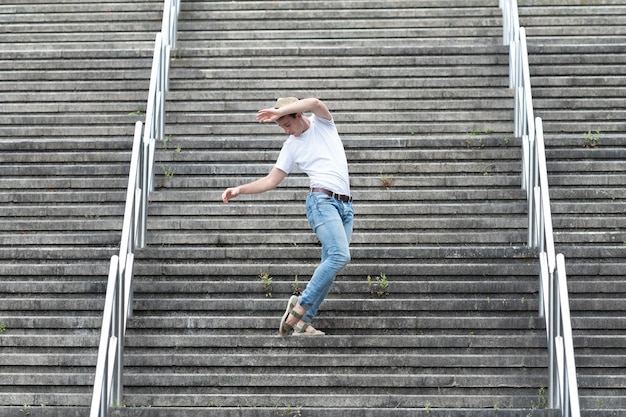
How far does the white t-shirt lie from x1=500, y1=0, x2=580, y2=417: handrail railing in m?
1.33

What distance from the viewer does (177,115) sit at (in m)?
10.3

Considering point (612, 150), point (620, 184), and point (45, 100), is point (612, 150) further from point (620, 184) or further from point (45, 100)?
point (45, 100)

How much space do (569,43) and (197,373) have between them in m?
5.38

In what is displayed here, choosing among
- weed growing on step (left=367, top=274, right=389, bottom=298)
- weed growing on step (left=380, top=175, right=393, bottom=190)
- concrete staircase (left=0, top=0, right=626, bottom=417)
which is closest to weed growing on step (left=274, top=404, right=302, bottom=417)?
concrete staircase (left=0, top=0, right=626, bottom=417)

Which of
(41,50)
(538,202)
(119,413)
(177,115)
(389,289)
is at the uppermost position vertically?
(41,50)

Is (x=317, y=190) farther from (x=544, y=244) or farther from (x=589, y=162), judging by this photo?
(x=589, y=162)

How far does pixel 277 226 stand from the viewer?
Result: 8945mm

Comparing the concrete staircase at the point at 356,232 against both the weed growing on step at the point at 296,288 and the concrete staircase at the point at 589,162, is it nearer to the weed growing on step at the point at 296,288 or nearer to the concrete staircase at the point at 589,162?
the weed growing on step at the point at 296,288

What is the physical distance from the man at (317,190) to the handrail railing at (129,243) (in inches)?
33.5

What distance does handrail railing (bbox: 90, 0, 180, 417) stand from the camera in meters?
6.96

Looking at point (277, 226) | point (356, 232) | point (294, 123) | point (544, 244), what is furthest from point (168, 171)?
point (544, 244)

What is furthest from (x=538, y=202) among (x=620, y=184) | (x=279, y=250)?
(x=279, y=250)

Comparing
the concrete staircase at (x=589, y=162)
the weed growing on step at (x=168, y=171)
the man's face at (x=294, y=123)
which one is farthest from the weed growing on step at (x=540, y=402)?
the weed growing on step at (x=168, y=171)

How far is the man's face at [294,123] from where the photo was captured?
7654 mm
